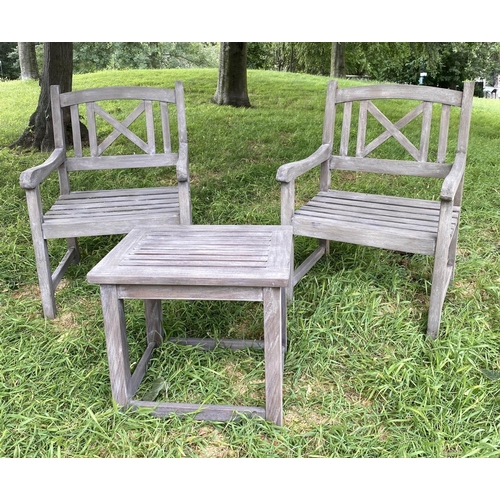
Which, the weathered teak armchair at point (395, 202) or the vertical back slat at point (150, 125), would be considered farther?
the vertical back slat at point (150, 125)

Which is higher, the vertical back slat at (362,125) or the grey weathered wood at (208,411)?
the vertical back slat at (362,125)

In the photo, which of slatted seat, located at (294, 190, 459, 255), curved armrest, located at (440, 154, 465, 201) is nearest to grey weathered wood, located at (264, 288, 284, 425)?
slatted seat, located at (294, 190, 459, 255)

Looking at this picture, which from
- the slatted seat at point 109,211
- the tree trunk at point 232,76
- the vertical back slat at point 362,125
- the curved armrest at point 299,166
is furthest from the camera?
the tree trunk at point 232,76

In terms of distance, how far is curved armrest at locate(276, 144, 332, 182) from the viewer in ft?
9.10

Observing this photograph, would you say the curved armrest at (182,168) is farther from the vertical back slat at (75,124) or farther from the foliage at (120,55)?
the foliage at (120,55)

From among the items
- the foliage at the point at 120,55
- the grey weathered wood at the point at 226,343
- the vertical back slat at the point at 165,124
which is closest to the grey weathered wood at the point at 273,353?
the grey weathered wood at the point at 226,343

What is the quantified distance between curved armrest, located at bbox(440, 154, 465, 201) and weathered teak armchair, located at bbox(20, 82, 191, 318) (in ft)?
4.30

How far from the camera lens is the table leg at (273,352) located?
2068mm

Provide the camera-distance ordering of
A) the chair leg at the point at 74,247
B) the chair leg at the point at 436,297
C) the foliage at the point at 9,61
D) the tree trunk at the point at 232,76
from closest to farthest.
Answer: the chair leg at the point at 436,297 → the chair leg at the point at 74,247 → the tree trunk at the point at 232,76 → the foliage at the point at 9,61

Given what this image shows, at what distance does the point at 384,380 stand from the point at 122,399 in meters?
1.14

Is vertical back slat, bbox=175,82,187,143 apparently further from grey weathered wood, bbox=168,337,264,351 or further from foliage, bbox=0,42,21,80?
foliage, bbox=0,42,21,80

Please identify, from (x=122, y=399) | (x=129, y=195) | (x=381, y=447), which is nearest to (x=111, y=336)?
(x=122, y=399)

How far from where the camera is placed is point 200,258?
7.34ft

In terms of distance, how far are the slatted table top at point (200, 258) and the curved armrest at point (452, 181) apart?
0.73m
